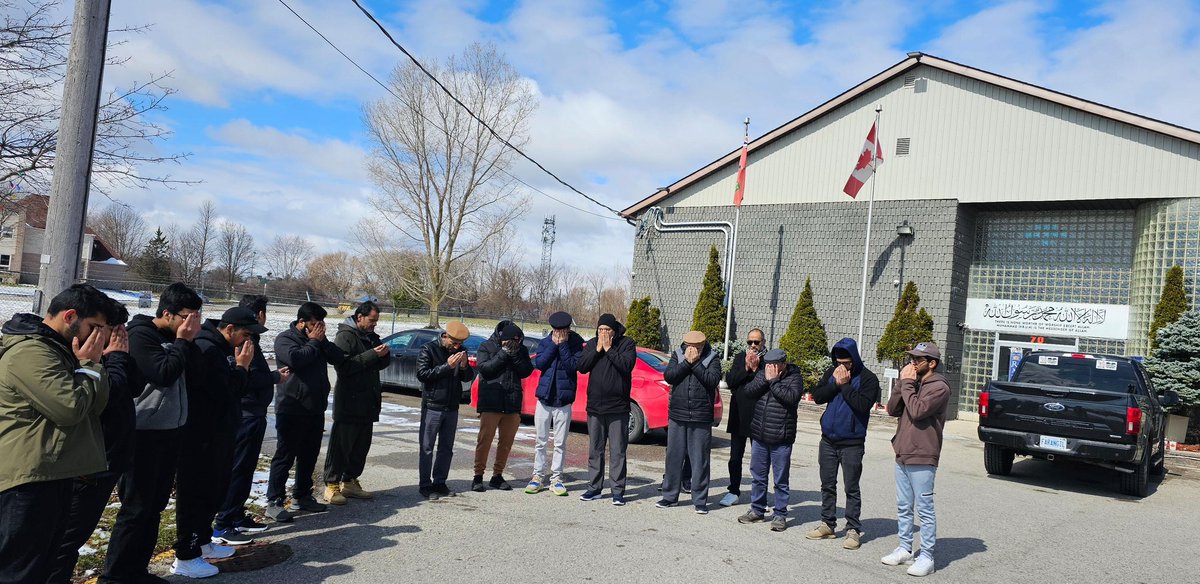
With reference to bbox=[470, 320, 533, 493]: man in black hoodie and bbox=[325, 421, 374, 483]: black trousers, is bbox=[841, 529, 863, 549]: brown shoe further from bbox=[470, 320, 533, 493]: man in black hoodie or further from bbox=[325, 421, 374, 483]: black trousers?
bbox=[325, 421, 374, 483]: black trousers

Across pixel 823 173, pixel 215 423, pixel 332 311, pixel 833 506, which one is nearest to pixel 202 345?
pixel 215 423

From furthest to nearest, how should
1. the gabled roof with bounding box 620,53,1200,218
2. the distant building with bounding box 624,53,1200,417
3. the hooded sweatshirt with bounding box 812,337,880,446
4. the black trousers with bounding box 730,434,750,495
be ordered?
the distant building with bounding box 624,53,1200,417 < the gabled roof with bounding box 620,53,1200,218 < the black trousers with bounding box 730,434,750,495 < the hooded sweatshirt with bounding box 812,337,880,446

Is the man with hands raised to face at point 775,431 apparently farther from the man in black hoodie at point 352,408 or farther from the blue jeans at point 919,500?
the man in black hoodie at point 352,408

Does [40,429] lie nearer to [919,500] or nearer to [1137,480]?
[919,500]

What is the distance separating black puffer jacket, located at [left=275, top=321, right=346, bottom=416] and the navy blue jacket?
7.28 feet

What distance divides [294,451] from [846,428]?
4.58 m

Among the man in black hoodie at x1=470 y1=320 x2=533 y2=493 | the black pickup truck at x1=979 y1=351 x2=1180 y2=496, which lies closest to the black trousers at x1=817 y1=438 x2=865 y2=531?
the man in black hoodie at x1=470 y1=320 x2=533 y2=493

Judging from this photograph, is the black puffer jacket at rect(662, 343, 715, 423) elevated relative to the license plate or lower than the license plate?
A: elevated

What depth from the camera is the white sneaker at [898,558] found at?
20.7 ft

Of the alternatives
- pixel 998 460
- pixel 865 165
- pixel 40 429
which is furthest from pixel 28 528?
pixel 865 165

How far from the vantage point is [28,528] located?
146 inches

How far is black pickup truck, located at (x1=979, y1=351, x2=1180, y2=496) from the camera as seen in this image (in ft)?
33.0

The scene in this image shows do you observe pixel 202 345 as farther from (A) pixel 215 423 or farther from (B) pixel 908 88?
(B) pixel 908 88

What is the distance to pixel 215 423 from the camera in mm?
5355
